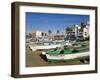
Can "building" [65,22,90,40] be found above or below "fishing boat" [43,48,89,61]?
above

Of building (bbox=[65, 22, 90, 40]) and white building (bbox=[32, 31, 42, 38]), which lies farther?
building (bbox=[65, 22, 90, 40])

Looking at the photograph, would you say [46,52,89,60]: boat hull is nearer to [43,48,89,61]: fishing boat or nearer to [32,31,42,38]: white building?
[43,48,89,61]: fishing boat

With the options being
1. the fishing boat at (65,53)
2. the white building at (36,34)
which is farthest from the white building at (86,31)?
the white building at (36,34)

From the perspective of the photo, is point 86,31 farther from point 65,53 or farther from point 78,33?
point 65,53

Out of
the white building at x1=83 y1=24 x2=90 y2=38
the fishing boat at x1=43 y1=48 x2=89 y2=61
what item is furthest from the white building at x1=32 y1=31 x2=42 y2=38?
the white building at x1=83 y1=24 x2=90 y2=38

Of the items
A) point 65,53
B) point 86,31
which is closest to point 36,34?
point 65,53

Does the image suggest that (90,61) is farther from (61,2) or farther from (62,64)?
(61,2)

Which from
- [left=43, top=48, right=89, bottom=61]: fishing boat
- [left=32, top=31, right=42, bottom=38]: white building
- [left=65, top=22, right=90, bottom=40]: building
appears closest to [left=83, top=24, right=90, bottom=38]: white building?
[left=65, top=22, right=90, bottom=40]: building

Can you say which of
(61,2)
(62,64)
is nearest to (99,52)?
(62,64)

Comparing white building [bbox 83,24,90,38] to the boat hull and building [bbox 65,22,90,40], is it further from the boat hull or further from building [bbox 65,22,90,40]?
the boat hull

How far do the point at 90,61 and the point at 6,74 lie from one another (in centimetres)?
79

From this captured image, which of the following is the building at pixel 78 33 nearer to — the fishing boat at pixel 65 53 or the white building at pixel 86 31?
the white building at pixel 86 31

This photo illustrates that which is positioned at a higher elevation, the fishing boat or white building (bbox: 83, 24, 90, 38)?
white building (bbox: 83, 24, 90, 38)

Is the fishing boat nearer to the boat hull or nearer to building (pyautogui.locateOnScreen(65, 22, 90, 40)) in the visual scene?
the boat hull
